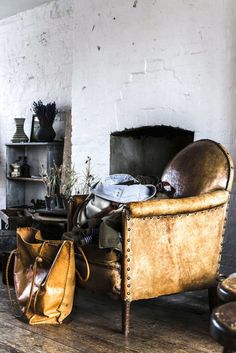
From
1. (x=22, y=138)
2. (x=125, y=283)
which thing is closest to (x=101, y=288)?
(x=125, y=283)

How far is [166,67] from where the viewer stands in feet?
11.5

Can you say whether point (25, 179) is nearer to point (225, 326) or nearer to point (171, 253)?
point (171, 253)

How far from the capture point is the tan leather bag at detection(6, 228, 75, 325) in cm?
245

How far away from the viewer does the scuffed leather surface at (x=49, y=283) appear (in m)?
2.45

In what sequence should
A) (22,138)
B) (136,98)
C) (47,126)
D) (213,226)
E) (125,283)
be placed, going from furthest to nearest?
(22,138)
(47,126)
(136,98)
(213,226)
(125,283)

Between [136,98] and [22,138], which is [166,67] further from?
[22,138]

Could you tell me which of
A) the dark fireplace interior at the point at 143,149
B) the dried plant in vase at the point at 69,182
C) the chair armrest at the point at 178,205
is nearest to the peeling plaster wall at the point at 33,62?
the dried plant in vase at the point at 69,182

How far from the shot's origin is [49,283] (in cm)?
244

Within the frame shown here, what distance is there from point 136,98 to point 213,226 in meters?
1.51

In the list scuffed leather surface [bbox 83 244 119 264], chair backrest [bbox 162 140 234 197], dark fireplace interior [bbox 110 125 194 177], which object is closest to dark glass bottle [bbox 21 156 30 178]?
dark fireplace interior [bbox 110 125 194 177]

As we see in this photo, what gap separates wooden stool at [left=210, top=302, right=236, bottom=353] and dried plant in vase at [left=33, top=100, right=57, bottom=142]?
3.73 metres

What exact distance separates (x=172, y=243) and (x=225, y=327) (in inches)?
47.6

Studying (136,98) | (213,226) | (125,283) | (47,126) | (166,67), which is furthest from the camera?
(47,126)

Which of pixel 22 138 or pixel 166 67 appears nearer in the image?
pixel 166 67
